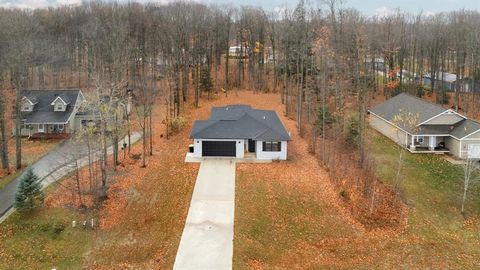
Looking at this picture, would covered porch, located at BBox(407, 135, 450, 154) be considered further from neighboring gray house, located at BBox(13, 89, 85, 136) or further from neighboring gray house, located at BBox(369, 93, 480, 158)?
neighboring gray house, located at BBox(13, 89, 85, 136)

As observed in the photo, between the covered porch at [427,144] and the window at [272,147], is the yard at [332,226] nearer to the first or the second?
the window at [272,147]

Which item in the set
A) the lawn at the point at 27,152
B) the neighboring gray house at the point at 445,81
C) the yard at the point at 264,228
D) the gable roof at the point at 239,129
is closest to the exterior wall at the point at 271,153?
the gable roof at the point at 239,129

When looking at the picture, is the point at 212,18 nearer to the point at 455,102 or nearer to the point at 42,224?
the point at 455,102

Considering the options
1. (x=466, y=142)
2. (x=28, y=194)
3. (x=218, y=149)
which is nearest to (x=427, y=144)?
(x=466, y=142)

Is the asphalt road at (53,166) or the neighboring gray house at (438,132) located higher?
the neighboring gray house at (438,132)

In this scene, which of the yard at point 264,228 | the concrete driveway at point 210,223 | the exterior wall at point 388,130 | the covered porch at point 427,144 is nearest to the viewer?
the concrete driveway at point 210,223

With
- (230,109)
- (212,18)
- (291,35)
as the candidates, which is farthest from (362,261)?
(212,18)

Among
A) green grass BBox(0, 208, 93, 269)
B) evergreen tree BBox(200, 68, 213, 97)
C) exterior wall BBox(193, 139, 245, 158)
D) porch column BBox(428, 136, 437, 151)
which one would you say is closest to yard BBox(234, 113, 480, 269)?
exterior wall BBox(193, 139, 245, 158)
